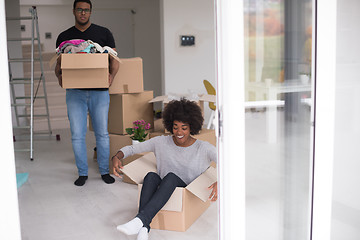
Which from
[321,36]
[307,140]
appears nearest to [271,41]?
[321,36]

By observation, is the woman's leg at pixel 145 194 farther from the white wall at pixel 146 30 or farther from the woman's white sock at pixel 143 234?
the white wall at pixel 146 30

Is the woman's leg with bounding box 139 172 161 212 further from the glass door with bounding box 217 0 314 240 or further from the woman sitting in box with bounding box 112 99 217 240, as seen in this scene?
the glass door with bounding box 217 0 314 240

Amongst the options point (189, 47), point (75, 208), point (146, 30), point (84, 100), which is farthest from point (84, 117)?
point (146, 30)

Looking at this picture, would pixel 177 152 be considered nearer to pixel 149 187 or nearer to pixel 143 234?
pixel 149 187

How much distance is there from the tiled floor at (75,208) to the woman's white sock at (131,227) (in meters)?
0.19

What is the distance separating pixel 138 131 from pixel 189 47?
2365mm

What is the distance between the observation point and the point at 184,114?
2.57m

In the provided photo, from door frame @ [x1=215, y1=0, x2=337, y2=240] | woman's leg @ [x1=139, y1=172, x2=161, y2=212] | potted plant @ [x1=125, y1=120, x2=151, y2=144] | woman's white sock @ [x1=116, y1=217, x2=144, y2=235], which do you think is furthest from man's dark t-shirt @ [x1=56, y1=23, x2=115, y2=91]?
door frame @ [x1=215, y1=0, x2=337, y2=240]

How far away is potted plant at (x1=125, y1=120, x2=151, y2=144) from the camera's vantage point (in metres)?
3.46

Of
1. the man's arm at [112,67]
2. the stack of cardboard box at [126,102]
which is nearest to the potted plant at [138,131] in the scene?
the stack of cardboard box at [126,102]

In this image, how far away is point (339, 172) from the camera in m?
1.73

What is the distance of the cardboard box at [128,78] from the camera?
364cm

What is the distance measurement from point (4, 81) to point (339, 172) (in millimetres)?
1337

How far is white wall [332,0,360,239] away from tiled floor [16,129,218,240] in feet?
2.70
